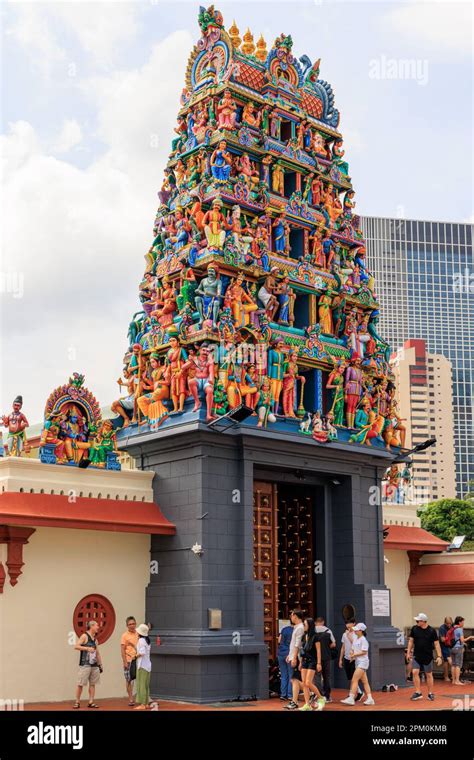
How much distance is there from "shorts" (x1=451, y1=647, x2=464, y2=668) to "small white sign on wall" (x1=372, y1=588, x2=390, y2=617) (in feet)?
6.49

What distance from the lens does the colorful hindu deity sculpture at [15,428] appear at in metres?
20.5

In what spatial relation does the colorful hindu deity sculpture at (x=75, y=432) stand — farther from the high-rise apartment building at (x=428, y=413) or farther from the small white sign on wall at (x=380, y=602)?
the high-rise apartment building at (x=428, y=413)

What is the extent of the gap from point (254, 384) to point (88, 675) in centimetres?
742

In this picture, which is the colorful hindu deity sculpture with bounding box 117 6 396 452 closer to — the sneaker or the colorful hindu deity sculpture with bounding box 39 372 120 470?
the colorful hindu deity sculpture with bounding box 39 372 120 470

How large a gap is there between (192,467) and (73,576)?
345 centimetres

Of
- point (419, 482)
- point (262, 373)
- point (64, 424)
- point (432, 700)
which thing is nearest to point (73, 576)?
point (64, 424)

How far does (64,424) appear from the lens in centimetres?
2103

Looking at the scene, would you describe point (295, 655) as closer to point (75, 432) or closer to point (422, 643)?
point (422, 643)

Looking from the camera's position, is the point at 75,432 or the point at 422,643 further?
the point at 75,432

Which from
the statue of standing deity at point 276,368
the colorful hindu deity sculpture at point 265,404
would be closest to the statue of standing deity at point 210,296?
the statue of standing deity at point 276,368

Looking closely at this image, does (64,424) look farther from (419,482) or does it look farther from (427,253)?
(427,253)

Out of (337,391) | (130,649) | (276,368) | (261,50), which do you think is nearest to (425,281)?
(261,50)

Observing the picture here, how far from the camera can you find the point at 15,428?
67.2ft

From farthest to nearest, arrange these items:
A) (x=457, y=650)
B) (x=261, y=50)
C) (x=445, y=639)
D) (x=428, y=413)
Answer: (x=428, y=413), (x=261, y=50), (x=445, y=639), (x=457, y=650)
